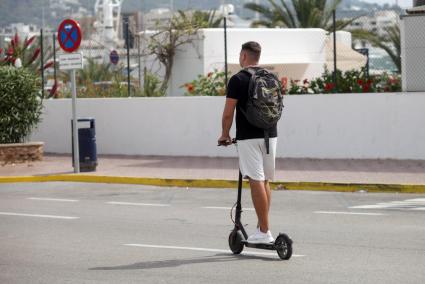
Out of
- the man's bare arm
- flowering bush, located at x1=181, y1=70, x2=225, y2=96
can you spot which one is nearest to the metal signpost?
flowering bush, located at x1=181, y1=70, x2=225, y2=96

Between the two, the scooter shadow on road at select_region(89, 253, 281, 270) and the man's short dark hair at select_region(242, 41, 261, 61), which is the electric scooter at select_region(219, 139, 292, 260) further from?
the man's short dark hair at select_region(242, 41, 261, 61)

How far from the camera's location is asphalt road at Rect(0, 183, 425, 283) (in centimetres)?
925

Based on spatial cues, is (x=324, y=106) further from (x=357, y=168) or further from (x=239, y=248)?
(x=239, y=248)

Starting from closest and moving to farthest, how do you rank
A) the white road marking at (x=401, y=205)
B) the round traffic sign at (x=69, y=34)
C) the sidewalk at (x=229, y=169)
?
the white road marking at (x=401, y=205) → the sidewalk at (x=229, y=169) → the round traffic sign at (x=69, y=34)

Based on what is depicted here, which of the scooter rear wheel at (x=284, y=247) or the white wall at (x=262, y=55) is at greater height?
the white wall at (x=262, y=55)

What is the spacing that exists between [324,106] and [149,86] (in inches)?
246

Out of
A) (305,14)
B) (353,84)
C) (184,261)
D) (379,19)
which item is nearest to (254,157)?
(184,261)

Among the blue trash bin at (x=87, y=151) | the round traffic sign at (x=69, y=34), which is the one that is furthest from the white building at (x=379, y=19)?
the blue trash bin at (x=87, y=151)

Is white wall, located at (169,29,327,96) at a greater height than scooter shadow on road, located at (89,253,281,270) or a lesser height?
greater

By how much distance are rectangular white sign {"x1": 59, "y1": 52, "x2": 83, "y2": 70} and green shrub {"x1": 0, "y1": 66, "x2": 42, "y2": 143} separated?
326 cm

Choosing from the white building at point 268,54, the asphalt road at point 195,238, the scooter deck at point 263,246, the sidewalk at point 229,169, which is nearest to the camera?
the asphalt road at point 195,238

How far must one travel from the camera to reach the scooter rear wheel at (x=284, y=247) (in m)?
9.82

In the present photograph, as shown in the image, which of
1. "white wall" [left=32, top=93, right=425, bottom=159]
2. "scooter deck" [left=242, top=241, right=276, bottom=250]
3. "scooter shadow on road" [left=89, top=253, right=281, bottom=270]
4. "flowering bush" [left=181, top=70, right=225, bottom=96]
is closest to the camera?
"scooter shadow on road" [left=89, top=253, right=281, bottom=270]

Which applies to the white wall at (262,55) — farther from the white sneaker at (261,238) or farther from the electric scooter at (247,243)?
the white sneaker at (261,238)
